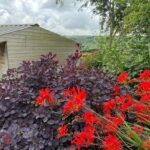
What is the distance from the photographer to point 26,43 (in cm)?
2008

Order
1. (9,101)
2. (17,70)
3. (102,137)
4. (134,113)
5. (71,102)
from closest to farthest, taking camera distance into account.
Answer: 1. (71,102)
2. (102,137)
3. (134,113)
4. (9,101)
5. (17,70)

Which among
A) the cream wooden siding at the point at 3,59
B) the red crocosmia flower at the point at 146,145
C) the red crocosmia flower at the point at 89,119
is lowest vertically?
the cream wooden siding at the point at 3,59

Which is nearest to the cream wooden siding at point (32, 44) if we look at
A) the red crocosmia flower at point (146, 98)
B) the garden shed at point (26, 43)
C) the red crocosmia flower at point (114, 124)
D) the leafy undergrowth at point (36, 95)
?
the garden shed at point (26, 43)

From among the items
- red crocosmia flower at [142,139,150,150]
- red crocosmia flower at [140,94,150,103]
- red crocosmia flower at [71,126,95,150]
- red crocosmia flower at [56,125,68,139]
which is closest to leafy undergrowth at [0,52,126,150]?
red crocosmia flower at [56,125,68,139]

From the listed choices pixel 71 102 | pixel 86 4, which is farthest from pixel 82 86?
pixel 86 4

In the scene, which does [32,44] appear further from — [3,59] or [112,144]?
[112,144]

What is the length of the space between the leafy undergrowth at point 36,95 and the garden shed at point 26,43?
14657 millimetres

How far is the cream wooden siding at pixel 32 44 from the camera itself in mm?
18469

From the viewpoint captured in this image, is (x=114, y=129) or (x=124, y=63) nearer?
(x=114, y=129)

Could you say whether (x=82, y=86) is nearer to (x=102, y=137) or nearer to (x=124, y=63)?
(x=102, y=137)

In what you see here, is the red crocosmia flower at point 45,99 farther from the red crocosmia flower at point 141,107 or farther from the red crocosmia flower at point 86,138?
the red crocosmia flower at point 141,107

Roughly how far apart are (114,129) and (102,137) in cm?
17

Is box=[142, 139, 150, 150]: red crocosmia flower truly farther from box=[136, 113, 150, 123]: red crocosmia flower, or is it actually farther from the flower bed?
box=[136, 113, 150, 123]: red crocosmia flower

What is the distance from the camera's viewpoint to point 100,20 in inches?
892
